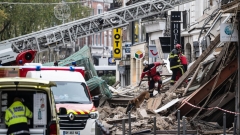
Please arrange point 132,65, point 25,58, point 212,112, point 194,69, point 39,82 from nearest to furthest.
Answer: point 39,82 → point 212,112 → point 194,69 → point 25,58 → point 132,65

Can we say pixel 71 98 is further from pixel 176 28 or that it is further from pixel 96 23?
pixel 176 28

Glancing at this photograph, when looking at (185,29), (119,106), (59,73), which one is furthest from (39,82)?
(185,29)

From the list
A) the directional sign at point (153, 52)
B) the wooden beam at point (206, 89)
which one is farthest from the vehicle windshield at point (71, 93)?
the directional sign at point (153, 52)

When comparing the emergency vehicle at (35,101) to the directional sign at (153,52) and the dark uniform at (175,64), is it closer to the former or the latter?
the dark uniform at (175,64)

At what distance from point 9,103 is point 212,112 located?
897 cm

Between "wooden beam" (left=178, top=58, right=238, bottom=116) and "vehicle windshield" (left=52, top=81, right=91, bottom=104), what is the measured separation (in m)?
4.10

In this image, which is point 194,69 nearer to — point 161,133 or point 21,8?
point 161,133

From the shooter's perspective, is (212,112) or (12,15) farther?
(12,15)

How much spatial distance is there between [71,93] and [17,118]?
5.96 m

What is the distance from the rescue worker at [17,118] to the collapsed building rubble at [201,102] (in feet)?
25.4

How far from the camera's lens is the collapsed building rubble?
67.0 ft

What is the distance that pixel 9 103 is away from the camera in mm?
13320

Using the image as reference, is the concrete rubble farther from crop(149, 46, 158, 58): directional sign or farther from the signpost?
the signpost

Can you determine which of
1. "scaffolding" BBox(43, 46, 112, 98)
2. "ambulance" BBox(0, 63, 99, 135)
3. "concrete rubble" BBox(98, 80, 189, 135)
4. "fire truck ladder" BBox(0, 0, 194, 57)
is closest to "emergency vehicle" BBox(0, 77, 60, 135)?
"ambulance" BBox(0, 63, 99, 135)
